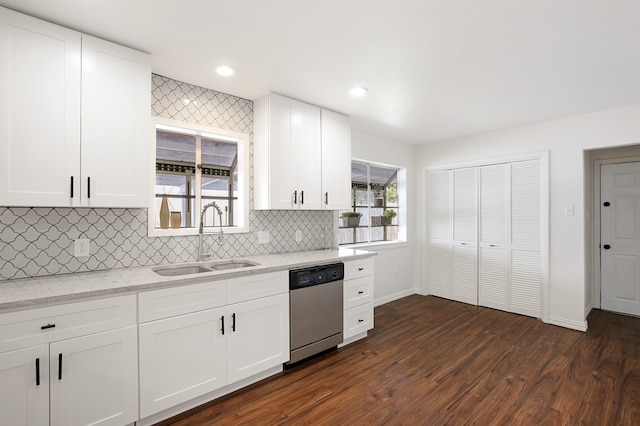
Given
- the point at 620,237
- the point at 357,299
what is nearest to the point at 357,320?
the point at 357,299

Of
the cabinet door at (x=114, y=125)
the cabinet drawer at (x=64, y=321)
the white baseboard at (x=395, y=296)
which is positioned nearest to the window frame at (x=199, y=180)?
the cabinet door at (x=114, y=125)

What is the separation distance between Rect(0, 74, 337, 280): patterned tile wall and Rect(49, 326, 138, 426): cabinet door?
27.3 inches

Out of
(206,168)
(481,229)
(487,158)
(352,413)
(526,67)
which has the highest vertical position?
(526,67)

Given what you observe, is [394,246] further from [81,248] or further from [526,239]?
[81,248]

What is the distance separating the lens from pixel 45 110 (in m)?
1.89

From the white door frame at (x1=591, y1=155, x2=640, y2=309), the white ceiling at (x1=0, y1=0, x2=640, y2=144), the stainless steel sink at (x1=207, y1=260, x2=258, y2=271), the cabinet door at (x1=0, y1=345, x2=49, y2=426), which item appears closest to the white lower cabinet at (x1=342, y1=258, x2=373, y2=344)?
the stainless steel sink at (x1=207, y1=260, x2=258, y2=271)

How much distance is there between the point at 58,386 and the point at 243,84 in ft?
8.14

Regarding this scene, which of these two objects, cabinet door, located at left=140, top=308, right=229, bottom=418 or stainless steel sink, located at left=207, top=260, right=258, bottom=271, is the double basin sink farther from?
cabinet door, located at left=140, top=308, right=229, bottom=418

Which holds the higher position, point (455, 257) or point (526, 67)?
point (526, 67)

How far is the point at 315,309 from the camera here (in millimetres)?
2893

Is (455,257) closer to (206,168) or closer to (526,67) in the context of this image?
(526,67)

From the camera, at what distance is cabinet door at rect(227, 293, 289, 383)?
2.37 m

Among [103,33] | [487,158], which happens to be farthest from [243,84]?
[487,158]

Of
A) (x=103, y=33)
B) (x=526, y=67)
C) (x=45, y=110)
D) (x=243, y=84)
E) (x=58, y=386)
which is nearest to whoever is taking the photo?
(x=58, y=386)
